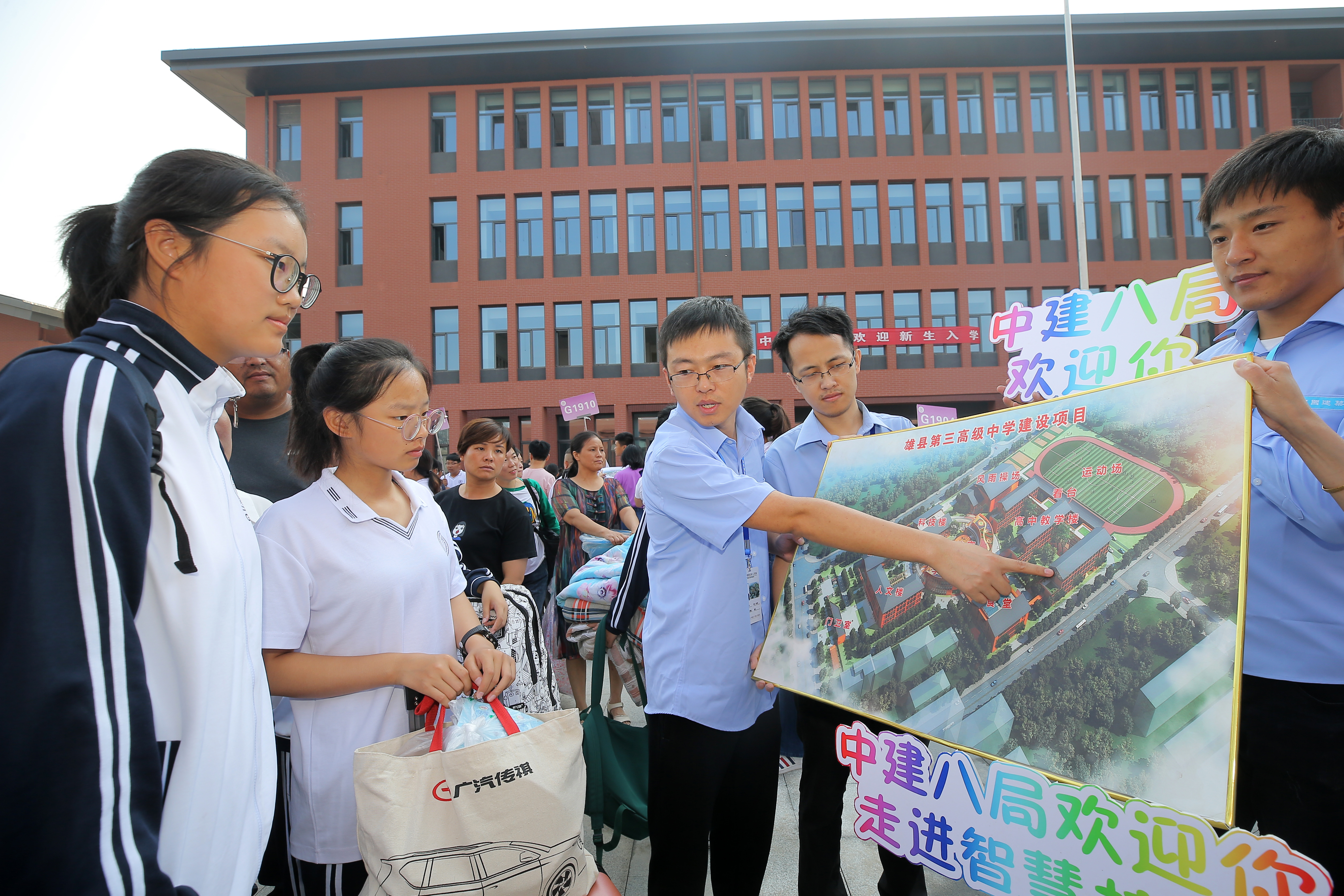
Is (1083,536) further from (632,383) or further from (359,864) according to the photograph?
(632,383)

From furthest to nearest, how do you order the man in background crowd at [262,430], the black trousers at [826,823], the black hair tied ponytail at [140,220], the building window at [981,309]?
1. the building window at [981,309]
2. the man in background crowd at [262,430]
3. the black trousers at [826,823]
4. the black hair tied ponytail at [140,220]

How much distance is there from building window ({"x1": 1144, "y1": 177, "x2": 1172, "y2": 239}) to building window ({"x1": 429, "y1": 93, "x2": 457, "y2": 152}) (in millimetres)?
20930

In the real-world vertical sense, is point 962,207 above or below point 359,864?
above

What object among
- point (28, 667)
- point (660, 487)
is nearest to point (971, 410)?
point (660, 487)

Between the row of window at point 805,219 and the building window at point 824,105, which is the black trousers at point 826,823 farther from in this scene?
the building window at point 824,105

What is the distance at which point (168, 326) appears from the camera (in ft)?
3.25

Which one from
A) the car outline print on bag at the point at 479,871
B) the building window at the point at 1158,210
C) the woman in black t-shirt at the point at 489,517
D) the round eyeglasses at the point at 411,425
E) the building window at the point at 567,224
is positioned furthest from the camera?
the building window at the point at 567,224

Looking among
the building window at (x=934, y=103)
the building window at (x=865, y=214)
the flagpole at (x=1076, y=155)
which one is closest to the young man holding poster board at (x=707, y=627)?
the flagpole at (x=1076, y=155)

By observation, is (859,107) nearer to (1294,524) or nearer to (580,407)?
(580,407)

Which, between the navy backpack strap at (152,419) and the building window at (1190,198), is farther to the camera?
the building window at (1190,198)

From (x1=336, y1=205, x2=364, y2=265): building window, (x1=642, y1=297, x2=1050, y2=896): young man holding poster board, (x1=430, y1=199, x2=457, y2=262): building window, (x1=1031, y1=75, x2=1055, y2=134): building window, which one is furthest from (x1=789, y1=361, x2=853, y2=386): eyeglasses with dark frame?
(x1=1031, y1=75, x2=1055, y2=134): building window

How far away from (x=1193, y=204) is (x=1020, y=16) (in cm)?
753

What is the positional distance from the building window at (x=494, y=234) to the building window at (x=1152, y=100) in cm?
1952

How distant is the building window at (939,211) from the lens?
20953mm
